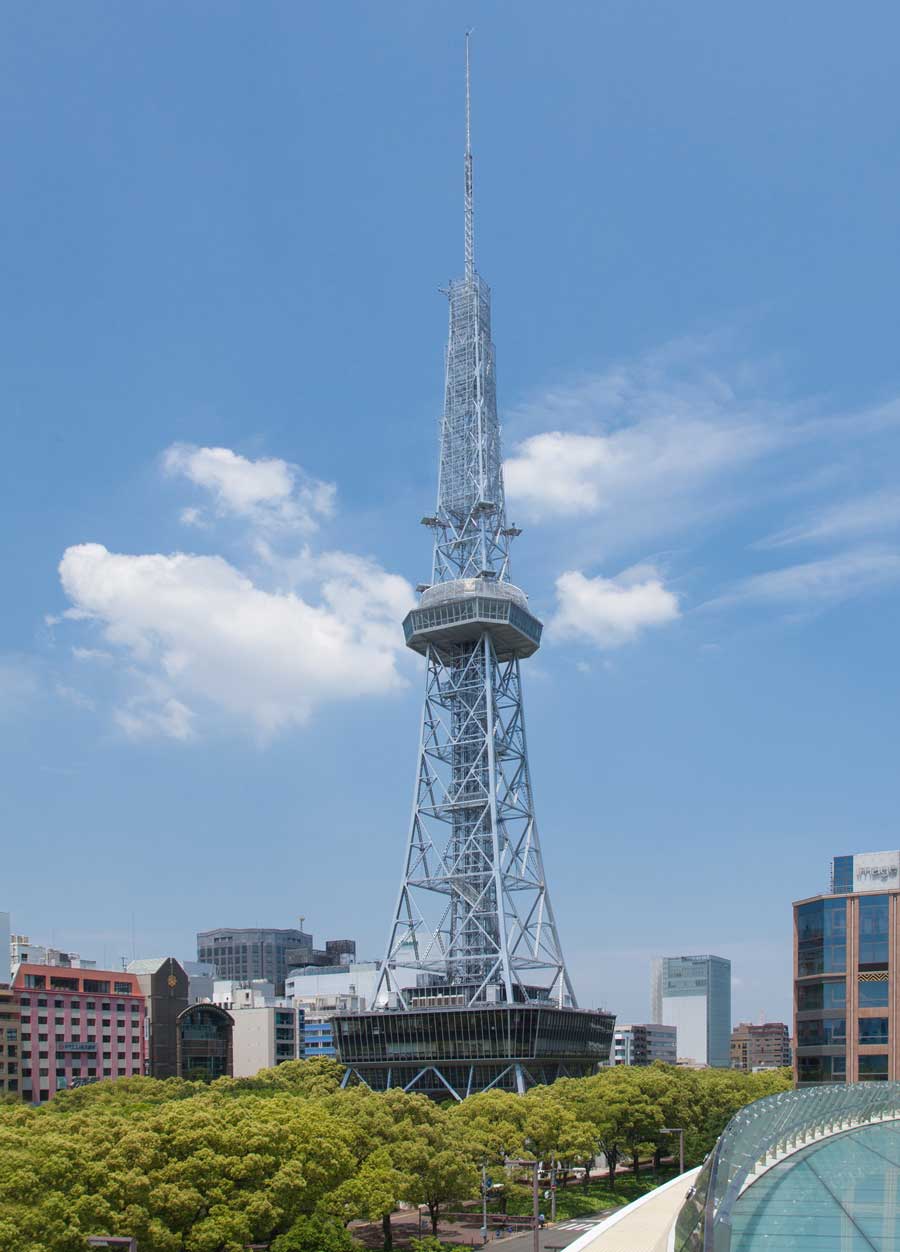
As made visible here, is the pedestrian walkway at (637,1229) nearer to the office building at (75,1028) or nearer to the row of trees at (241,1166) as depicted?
the row of trees at (241,1166)

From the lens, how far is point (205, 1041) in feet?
587

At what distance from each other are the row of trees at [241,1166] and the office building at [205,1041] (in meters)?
85.5

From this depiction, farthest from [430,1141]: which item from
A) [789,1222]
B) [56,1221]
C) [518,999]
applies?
[518,999]

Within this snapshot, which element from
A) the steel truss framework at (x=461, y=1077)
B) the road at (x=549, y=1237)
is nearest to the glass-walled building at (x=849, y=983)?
the road at (x=549, y=1237)

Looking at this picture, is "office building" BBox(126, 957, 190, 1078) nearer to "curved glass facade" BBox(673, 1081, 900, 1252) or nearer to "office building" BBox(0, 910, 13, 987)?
"office building" BBox(0, 910, 13, 987)

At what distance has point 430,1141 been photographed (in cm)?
8300

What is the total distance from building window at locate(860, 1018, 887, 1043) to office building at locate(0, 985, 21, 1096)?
99.8m

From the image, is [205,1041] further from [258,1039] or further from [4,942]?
[4,942]

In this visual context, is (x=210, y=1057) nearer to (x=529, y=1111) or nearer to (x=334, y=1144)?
(x=529, y=1111)

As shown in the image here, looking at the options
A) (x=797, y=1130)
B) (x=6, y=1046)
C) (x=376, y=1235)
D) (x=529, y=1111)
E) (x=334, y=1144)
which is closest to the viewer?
(x=797, y=1130)

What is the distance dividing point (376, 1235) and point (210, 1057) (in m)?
96.3

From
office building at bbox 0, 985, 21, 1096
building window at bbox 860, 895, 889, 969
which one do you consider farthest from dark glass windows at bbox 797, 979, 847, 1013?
office building at bbox 0, 985, 21, 1096

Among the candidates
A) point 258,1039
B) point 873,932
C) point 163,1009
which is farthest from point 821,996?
point 258,1039

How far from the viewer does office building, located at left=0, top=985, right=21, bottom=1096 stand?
483 feet
